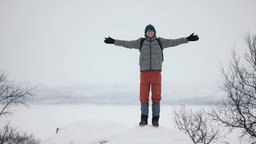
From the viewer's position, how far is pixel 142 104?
7473 mm

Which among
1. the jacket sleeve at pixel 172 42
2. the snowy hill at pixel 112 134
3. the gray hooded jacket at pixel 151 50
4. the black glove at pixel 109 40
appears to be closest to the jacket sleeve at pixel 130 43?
the gray hooded jacket at pixel 151 50

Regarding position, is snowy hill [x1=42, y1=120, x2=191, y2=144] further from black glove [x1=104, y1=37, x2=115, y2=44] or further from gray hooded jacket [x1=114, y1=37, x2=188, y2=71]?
black glove [x1=104, y1=37, x2=115, y2=44]

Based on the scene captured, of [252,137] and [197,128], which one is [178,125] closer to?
[197,128]

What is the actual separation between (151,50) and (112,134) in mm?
4153

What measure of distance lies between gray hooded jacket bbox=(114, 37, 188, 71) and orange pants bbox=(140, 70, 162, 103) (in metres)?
0.17

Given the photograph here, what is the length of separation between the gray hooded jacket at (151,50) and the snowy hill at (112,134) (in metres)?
1.68

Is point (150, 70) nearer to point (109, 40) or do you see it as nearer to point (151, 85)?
point (151, 85)

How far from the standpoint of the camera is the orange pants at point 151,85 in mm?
7309

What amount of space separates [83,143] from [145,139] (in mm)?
4205

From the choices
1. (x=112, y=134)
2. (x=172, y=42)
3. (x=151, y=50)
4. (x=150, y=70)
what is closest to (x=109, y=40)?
(x=151, y=50)

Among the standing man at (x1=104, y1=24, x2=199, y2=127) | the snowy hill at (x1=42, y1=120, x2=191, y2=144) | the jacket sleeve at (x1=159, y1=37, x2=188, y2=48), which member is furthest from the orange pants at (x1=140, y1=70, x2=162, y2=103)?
the jacket sleeve at (x1=159, y1=37, x2=188, y2=48)

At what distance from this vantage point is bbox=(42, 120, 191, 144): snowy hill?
6.28 metres

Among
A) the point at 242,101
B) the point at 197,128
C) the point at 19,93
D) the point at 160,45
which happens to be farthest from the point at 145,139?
the point at 197,128

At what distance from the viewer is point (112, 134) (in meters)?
10.1
